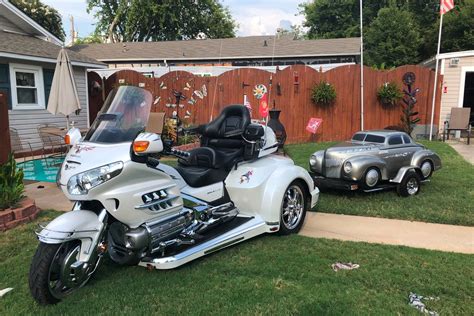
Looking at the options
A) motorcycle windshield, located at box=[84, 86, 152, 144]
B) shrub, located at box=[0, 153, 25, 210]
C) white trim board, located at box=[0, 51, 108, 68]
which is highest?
white trim board, located at box=[0, 51, 108, 68]

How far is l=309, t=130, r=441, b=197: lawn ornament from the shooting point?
587 cm

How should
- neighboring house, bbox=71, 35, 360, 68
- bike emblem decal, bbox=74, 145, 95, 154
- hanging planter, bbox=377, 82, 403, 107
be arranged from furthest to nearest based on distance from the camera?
neighboring house, bbox=71, 35, 360, 68 → hanging planter, bbox=377, 82, 403, 107 → bike emblem decal, bbox=74, 145, 95, 154

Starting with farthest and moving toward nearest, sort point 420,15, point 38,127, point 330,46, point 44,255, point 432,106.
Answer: point 420,15 < point 330,46 < point 432,106 < point 38,127 < point 44,255

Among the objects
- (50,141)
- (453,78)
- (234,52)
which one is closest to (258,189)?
(50,141)

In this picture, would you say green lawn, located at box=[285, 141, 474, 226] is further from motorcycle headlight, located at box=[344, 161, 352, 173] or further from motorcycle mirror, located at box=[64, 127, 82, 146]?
motorcycle mirror, located at box=[64, 127, 82, 146]

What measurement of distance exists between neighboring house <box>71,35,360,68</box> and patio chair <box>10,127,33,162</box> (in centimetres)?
1423

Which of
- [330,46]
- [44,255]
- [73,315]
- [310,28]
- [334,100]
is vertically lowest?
[73,315]

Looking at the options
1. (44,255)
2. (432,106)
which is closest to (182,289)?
(44,255)

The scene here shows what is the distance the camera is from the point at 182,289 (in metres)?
3.35

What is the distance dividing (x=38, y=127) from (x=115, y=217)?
943 centimetres

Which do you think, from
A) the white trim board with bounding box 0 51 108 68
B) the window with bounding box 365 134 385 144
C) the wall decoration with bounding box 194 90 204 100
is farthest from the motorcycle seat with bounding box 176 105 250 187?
the wall decoration with bounding box 194 90 204 100

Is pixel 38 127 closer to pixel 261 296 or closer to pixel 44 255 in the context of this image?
pixel 44 255

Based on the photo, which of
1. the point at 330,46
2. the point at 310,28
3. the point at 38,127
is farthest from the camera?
the point at 310,28

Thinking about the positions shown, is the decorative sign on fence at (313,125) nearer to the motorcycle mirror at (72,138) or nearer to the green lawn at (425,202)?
the green lawn at (425,202)
